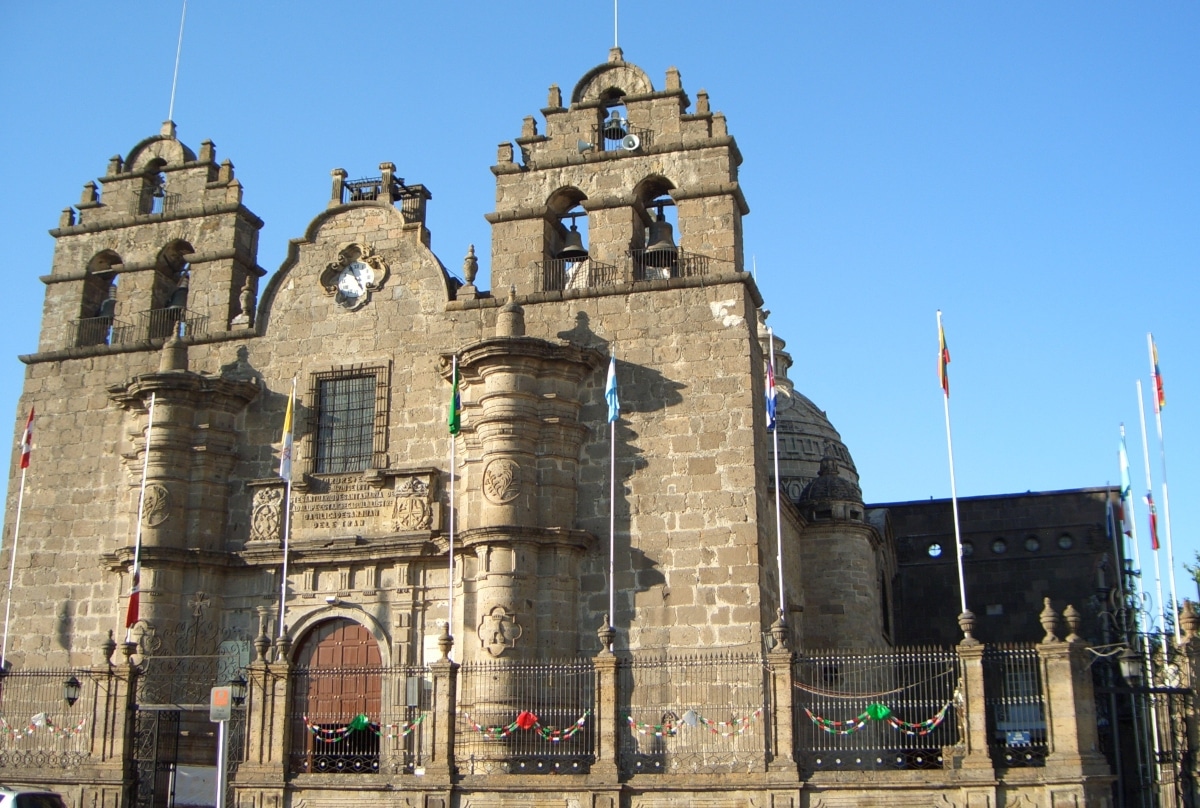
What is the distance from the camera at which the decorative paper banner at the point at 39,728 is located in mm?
20234

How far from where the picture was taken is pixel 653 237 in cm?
2333

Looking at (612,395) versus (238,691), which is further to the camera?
(612,395)

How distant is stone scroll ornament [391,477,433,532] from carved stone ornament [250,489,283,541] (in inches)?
85.6

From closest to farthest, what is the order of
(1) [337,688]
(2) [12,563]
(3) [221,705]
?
(3) [221,705] < (1) [337,688] < (2) [12,563]

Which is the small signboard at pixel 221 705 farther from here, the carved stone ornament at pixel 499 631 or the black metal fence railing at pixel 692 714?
the black metal fence railing at pixel 692 714

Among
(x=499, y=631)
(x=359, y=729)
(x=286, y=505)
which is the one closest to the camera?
(x=359, y=729)

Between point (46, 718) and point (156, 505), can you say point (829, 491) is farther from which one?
point (46, 718)

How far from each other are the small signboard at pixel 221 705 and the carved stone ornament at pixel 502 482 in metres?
5.03

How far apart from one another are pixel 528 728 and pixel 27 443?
1166cm

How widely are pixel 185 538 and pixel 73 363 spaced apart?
493 cm

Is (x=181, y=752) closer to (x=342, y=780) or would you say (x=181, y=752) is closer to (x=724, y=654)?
(x=342, y=780)

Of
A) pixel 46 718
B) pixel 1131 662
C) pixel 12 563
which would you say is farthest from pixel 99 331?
pixel 1131 662

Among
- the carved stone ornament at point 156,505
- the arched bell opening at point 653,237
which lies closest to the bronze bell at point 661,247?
the arched bell opening at point 653,237

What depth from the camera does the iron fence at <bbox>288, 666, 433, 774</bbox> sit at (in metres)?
18.8
